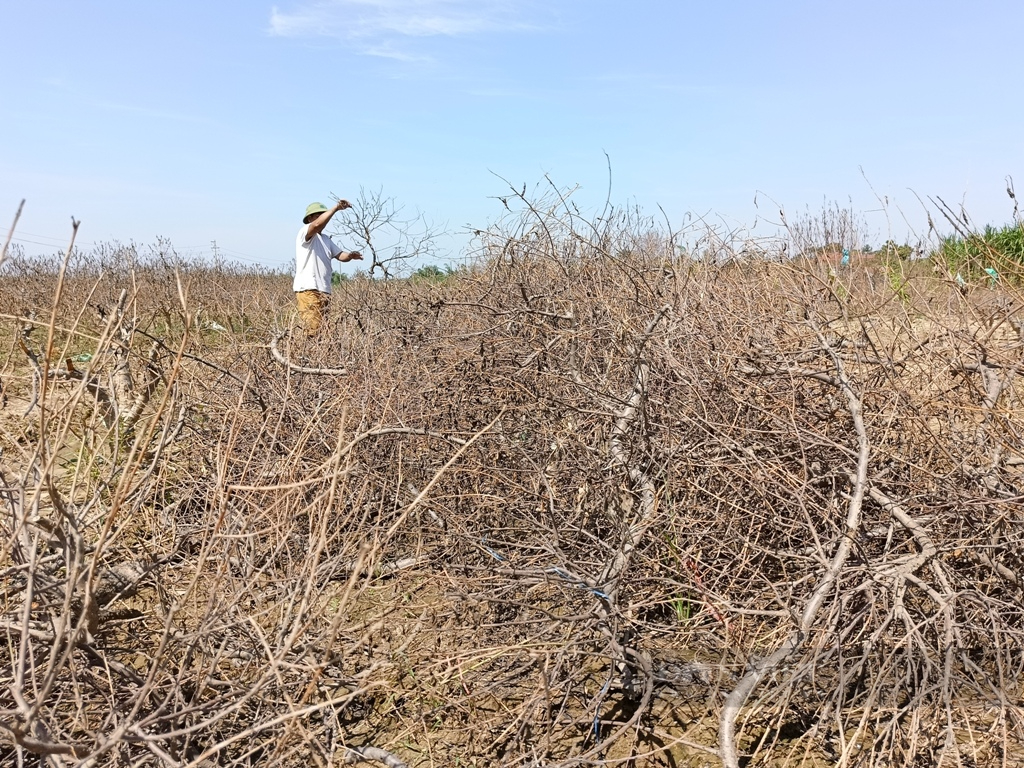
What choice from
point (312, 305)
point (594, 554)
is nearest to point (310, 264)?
point (312, 305)

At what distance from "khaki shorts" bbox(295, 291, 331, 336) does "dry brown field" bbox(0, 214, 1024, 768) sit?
2074 mm

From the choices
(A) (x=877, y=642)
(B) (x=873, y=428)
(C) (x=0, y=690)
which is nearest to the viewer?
(C) (x=0, y=690)

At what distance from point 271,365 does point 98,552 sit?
3.25m

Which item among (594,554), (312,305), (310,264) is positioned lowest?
(594,554)

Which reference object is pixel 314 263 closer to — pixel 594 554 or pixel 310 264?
pixel 310 264

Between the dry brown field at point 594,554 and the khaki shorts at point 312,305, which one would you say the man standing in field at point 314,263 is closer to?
the khaki shorts at point 312,305

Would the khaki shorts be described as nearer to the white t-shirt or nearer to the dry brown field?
the white t-shirt

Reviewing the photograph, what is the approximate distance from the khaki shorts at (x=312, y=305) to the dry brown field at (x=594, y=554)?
207 centimetres

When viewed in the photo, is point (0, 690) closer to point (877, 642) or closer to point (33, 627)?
point (33, 627)

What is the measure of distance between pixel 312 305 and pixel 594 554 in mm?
4201

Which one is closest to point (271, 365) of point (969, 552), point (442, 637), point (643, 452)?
point (442, 637)

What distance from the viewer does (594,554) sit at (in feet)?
10.0

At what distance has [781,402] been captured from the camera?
2834 mm

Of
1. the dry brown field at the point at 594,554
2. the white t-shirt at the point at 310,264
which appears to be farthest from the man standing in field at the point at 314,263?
the dry brown field at the point at 594,554
